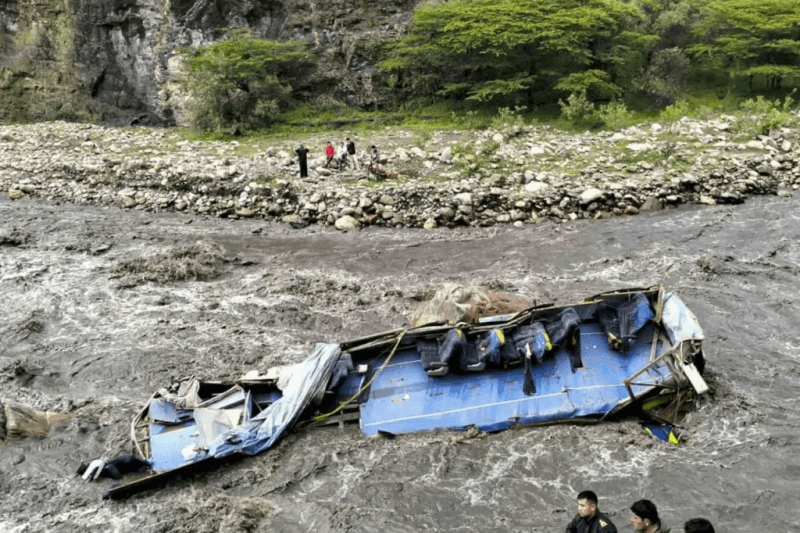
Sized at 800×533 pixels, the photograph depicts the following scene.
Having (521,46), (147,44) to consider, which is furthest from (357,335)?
(147,44)

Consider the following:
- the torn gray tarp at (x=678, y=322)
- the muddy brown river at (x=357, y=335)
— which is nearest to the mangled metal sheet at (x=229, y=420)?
the muddy brown river at (x=357, y=335)

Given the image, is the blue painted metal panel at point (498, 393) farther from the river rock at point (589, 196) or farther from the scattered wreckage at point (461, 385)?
the river rock at point (589, 196)

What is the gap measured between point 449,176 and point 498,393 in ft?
39.9

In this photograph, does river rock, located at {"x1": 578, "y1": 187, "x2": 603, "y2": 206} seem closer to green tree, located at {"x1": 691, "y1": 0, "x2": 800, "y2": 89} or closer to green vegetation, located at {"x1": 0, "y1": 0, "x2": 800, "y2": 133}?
green vegetation, located at {"x1": 0, "y1": 0, "x2": 800, "y2": 133}

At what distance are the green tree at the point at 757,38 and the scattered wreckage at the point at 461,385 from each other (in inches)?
878

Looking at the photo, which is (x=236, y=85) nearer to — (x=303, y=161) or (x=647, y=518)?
(x=303, y=161)

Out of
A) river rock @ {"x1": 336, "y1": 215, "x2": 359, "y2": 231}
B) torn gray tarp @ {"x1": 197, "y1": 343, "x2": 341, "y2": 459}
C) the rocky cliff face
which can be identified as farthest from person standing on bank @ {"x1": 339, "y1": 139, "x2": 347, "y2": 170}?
torn gray tarp @ {"x1": 197, "y1": 343, "x2": 341, "y2": 459}

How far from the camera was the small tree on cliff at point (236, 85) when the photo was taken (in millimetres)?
28891

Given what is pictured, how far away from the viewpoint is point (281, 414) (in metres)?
9.66

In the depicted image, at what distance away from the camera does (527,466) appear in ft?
29.8

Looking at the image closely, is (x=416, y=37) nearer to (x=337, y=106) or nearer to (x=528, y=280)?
(x=337, y=106)

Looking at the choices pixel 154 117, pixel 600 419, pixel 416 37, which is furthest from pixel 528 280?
pixel 154 117

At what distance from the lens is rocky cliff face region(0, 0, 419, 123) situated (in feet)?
108

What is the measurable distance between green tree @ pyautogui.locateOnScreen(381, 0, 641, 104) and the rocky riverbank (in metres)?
3.76
